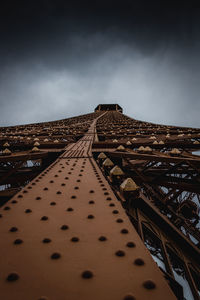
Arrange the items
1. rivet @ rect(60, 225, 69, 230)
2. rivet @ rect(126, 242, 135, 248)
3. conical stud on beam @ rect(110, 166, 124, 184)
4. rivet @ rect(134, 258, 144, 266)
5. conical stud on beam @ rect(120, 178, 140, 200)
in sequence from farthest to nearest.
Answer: conical stud on beam @ rect(110, 166, 124, 184)
conical stud on beam @ rect(120, 178, 140, 200)
rivet @ rect(60, 225, 69, 230)
rivet @ rect(126, 242, 135, 248)
rivet @ rect(134, 258, 144, 266)

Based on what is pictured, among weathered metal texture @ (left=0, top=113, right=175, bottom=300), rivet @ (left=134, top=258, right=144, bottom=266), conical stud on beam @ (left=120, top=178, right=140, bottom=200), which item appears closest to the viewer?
weathered metal texture @ (left=0, top=113, right=175, bottom=300)

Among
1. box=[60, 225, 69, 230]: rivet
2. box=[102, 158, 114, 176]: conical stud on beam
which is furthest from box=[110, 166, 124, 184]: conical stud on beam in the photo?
box=[60, 225, 69, 230]: rivet

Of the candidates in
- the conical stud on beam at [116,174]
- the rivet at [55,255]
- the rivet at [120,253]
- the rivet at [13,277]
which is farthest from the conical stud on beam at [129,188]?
the rivet at [13,277]

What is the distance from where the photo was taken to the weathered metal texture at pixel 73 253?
93 cm

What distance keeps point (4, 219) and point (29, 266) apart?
26.1 inches

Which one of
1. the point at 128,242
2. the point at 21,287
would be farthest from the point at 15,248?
the point at 128,242

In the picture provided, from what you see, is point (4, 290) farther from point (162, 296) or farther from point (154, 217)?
point (154, 217)

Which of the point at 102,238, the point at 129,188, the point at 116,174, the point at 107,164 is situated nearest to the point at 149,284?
the point at 102,238

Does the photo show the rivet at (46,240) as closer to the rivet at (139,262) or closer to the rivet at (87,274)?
the rivet at (87,274)

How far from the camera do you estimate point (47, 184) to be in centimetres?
247

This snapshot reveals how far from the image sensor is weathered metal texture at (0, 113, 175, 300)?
3.06ft

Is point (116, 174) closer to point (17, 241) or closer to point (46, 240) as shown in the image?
point (46, 240)

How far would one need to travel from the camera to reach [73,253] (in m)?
1.19

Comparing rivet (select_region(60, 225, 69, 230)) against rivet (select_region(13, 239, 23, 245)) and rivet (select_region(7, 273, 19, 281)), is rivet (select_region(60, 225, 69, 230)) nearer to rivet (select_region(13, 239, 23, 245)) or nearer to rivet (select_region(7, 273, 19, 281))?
rivet (select_region(13, 239, 23, 245))
